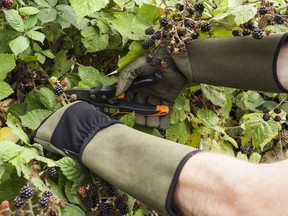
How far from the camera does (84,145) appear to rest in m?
1.53

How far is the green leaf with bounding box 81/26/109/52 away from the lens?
1970 mm

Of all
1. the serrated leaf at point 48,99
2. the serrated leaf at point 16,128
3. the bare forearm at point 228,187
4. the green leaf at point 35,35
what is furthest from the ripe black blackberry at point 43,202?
the green leaf at point 35,35

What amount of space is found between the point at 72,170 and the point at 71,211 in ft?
0.45

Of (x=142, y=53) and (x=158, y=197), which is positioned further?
(x=142, y=53)

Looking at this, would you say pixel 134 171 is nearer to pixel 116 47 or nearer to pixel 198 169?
pixel 198 169

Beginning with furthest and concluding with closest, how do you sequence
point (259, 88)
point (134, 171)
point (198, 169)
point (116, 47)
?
1. point (116, 47)
2. point (259, 88)
3. point (134, 171)
4. point (198, 169)

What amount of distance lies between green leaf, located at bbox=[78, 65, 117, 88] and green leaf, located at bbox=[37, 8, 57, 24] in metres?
0.26

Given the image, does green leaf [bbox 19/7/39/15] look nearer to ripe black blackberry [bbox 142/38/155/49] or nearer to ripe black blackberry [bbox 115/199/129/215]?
ripe black blackberry [bbox 142/38/155/49]

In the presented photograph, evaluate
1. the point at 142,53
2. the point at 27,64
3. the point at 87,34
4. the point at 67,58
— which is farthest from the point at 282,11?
the point at 27,64

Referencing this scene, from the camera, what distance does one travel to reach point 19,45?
1.70 meters

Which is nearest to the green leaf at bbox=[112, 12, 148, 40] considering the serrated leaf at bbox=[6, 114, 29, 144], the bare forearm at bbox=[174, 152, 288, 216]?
the serrated leaf at bbox=[6, 114, 29, 144]

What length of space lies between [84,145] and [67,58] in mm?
731

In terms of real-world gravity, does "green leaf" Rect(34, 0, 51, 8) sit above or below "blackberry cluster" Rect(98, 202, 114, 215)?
above

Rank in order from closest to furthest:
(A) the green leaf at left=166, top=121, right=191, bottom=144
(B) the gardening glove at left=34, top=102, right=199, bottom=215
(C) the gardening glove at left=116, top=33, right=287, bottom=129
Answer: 1. (B) the gardening glove at left=34, top=102, right=199, bottom=215
2. (C) the gardening glove at left=116, top=33, right=287, bottom=129
3. (A) the green leaf at left=166, top=121, right=191, bottom=144
